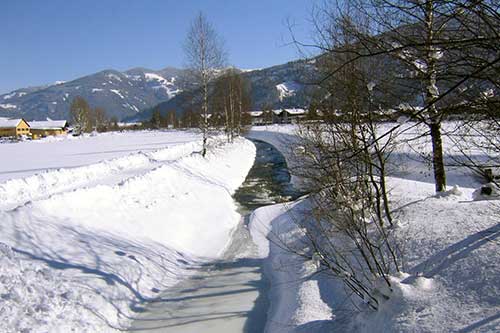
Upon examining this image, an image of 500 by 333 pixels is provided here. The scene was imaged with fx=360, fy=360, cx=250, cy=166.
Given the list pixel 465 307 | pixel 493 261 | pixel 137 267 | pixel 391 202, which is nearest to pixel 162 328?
pixel 137 267

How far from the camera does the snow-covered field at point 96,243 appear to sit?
6062mm

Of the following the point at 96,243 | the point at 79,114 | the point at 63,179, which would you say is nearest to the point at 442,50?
the point at 96,243

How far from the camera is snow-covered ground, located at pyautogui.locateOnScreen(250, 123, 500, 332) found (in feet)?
13.4

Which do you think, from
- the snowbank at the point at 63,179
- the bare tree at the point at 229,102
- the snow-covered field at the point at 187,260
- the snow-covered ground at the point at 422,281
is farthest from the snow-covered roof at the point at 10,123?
the snow-covered ground at the point at 422,281

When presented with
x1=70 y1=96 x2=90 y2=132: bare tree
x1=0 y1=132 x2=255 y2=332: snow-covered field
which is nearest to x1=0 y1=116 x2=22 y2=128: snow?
x1=70 y1=96 x2=90 y2=132: bare tree

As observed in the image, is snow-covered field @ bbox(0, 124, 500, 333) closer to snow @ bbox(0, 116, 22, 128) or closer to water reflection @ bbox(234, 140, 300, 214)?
water reflection @ bbox(234, 140, 300, 214)

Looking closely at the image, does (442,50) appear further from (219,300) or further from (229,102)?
(229,102)

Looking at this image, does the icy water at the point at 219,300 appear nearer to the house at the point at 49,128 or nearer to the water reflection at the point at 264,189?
the water reflection at the point at 264,189

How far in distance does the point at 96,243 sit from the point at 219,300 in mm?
3441

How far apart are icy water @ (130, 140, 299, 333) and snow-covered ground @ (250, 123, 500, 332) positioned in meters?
0.38

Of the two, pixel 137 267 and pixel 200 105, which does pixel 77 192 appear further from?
pixel 200 105

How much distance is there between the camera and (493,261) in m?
5.04

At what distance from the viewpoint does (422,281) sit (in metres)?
4.61

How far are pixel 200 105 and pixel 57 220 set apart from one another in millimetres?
17876
